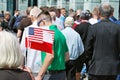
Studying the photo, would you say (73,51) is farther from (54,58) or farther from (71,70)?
(54,58)

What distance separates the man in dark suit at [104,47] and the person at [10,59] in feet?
12.2

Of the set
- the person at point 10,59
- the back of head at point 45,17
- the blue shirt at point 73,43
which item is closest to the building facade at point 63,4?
the blue shirt at point 73,43

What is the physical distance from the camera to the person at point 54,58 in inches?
248

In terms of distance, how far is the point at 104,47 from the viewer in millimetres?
7496

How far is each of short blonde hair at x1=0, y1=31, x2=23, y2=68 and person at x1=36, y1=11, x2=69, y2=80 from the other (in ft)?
7.98

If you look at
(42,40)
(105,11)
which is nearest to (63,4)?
(105,11)

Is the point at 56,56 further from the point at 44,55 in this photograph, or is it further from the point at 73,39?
the point at 73,39

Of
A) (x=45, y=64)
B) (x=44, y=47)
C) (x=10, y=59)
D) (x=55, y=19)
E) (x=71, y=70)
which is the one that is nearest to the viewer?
(x=10, y=59)

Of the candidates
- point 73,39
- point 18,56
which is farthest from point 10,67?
point 73,39

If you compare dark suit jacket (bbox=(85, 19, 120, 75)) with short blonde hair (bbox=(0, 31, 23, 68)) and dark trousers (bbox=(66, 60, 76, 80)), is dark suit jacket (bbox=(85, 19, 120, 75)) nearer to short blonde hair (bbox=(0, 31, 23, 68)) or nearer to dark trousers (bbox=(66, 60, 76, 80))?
dark trousers (bbox=(66, 60, 76, 80))

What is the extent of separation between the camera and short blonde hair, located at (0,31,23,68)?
12.3ft

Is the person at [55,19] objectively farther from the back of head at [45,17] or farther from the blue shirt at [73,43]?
the back of head at [45,17]

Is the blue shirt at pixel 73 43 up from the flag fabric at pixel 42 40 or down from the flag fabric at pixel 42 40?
down

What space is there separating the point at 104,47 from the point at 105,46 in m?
0.02
